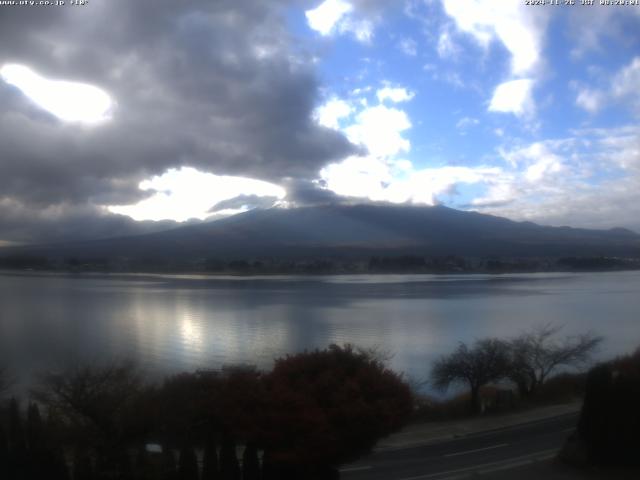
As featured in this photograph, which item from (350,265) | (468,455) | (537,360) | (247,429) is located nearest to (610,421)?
(468,455)

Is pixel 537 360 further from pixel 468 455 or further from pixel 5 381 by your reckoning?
pixel 5 381

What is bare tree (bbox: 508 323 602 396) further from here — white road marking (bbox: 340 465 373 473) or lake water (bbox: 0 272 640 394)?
white road marking (bbox: 340 465 373 473)

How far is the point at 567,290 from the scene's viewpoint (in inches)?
2071

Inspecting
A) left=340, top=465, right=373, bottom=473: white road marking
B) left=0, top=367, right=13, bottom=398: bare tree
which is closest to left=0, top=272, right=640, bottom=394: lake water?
left=0, top=367, right=13, bottom=398: bare tree

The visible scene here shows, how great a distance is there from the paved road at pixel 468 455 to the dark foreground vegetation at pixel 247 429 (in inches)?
60.5

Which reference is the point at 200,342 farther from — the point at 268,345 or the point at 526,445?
the point at 526,445

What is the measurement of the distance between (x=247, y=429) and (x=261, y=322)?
2227 cm

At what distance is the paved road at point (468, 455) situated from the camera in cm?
888

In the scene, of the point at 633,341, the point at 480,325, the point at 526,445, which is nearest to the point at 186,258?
the point at 480,325

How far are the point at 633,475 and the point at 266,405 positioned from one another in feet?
16.9

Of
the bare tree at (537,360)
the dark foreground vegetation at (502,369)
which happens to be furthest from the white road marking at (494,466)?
the bare tree at (537,360)

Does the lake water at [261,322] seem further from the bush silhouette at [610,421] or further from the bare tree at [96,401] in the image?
the bush silhouette at [610,421]

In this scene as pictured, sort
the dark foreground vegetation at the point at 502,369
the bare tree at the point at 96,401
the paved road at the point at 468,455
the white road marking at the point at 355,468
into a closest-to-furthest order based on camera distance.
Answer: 1. the bare tree at the point at 96,401
2. the paved road at the point at 468,455
3. the white road marking at the point at 355,468
4. the dark foreground vegetation at the point at 502,369

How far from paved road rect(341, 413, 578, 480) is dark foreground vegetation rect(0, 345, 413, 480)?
154 cm
